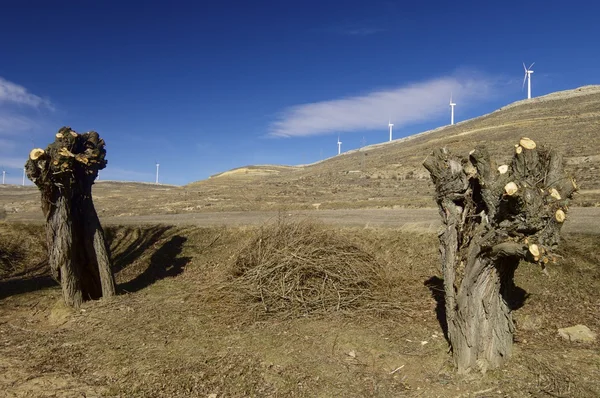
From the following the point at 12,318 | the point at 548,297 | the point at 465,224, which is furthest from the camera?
the point at 12,318

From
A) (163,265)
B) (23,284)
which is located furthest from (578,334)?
(23,284)

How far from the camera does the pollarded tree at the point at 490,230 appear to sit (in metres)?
4.30

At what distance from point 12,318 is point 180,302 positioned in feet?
10.6

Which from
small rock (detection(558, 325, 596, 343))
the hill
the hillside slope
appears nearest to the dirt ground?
small rock (detection(558, 325, 596, 343))

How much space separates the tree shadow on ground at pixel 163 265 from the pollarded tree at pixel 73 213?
1.05m

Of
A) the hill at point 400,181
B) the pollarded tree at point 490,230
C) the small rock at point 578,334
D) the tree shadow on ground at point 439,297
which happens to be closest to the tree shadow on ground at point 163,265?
the tree shadow on ground at point 439,297

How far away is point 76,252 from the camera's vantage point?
877 centimetres

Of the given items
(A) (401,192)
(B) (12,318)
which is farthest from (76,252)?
(A) (401,192)

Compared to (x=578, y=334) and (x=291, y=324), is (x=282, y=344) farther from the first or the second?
(x=578, y=334)

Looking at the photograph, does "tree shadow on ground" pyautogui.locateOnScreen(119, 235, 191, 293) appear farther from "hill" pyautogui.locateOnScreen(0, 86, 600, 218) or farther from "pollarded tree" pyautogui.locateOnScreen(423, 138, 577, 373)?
"hill" pyautogui.locateOnScreen(0, 86, 600, 218)

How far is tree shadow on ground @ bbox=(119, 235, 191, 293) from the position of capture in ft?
33.9

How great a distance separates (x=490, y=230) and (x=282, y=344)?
10.9ft

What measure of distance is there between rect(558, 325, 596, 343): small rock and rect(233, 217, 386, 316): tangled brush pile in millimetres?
2901

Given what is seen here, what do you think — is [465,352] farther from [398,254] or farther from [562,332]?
[398,254]
